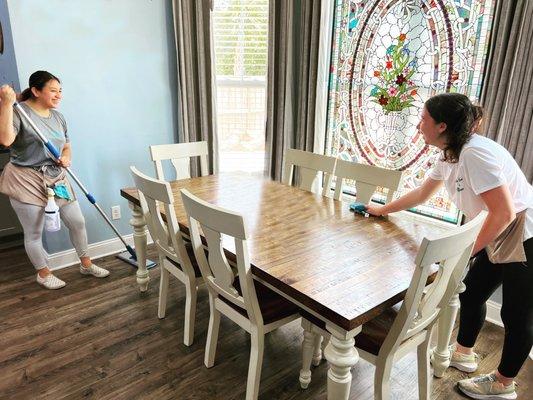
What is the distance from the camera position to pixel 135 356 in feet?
6.64

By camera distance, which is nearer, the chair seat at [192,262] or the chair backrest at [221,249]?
the chair backrest at [221,249]

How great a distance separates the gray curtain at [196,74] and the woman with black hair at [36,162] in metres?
1.02

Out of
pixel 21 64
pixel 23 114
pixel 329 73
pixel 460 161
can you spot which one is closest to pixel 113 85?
pixel 21 64

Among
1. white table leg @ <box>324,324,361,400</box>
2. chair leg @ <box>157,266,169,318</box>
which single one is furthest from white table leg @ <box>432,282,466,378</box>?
chair leg @ <box>157,266,169,318</box>

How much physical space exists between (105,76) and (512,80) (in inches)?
109

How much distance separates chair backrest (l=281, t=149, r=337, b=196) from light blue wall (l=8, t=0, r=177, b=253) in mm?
1292

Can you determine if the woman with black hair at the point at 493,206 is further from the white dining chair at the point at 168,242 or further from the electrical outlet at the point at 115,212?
the electrical outlet at the point at 115,212

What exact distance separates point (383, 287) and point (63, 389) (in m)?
1.61

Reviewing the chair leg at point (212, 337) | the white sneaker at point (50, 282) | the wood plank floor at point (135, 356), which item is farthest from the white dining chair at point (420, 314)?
the white sneaker at point (50, 282)

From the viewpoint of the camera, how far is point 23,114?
2295 mm

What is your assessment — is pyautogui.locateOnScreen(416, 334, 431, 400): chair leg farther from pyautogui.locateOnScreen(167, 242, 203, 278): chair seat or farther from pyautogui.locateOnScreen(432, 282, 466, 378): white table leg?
pyautogui.locateOnScreen(167, 242, 203, 278): chair seat

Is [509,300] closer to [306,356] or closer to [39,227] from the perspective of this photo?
[306,356]

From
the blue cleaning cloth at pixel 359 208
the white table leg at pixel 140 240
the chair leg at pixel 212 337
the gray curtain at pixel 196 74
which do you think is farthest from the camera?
the gray curtain at pixel 196 74

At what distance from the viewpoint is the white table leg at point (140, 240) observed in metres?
2.42
